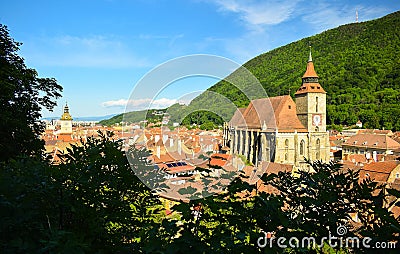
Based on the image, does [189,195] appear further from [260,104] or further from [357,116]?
[357,116]

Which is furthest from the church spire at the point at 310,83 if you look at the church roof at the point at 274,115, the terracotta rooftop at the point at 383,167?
the terracotta rooftop at the point at 383,167

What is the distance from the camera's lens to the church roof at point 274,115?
3712 cm

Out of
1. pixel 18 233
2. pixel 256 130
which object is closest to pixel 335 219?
pixel 18 233

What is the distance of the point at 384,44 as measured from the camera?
107m

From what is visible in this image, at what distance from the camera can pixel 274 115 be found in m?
37.4

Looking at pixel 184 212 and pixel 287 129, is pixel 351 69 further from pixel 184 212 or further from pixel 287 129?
pixel 184 212

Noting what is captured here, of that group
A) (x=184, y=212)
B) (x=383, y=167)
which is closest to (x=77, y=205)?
(x=184, y=212)

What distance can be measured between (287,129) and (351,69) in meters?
78.3

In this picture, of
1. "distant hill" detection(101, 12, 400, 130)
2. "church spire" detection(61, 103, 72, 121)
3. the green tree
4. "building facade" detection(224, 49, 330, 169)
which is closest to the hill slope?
"distant hill" detection(101, 12, 400, 130)

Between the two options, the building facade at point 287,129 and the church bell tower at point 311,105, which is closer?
the building facade at point 287,129

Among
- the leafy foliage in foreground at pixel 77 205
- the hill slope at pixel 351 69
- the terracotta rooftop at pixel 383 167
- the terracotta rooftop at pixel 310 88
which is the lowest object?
the terracotta rooftop at pixel 383 167

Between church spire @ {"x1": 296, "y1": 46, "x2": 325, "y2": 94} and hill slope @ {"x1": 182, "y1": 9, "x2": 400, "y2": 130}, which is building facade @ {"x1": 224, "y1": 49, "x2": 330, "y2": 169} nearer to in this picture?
church spire @ {"x1": 296, "y1": 46, "x2": 325, "y2": 94}

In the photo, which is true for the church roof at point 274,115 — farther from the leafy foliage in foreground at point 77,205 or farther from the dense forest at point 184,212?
the dense forest at point 184,212

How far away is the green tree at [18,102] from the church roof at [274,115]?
2515 cm
